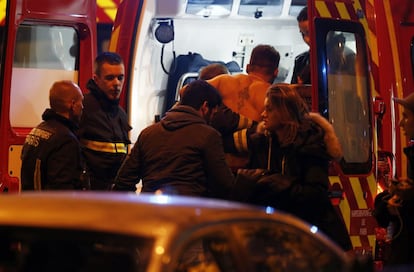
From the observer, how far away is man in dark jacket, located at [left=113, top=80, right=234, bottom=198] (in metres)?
6.15

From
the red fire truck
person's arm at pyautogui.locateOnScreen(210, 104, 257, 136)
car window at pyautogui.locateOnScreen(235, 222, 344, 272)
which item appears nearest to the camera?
car window at pyautogui.locateOnScreen(235, 222, 344, 272)

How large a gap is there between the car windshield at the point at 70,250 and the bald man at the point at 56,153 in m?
2.52

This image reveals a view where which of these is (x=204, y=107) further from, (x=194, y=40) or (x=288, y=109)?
(x=194, y=40)

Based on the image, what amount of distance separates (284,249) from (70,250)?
85 cm

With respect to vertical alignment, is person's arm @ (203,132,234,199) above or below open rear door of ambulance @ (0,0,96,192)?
below

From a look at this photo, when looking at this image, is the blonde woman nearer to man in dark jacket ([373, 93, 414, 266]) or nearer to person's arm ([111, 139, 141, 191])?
man in dark jacket ([373, 93, 414, 266])

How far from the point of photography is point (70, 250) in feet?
11.7

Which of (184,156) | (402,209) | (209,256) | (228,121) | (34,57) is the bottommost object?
(402,209)

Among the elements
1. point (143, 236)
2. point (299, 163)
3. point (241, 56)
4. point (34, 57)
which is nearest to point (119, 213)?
point (143, 236)

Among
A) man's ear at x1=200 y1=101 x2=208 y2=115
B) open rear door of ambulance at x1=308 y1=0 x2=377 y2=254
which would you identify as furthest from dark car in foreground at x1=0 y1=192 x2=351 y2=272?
open rear door of ambulance at x1=308 y1=0 x2=377 y2=254

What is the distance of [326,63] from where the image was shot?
7.60 m

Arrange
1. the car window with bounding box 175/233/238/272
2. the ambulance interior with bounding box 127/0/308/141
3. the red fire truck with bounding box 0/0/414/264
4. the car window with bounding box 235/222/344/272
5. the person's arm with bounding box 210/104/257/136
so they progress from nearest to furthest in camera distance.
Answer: the car window with bounding box 175/233/238/272
the car window with bounding box 235/222/344/272
the person's arm with bounding box 210/104/257/136
the red fire truck with bounding box 0/0/414/264
the ambulance interior with bounding box 127/0/308/141

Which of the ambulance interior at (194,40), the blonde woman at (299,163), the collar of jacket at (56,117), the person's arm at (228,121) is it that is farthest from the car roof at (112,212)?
the ambulance interior at (194,40)

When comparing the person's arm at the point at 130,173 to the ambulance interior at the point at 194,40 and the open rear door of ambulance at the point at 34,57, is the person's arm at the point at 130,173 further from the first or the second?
the ambulance interior at the point at 194,40
